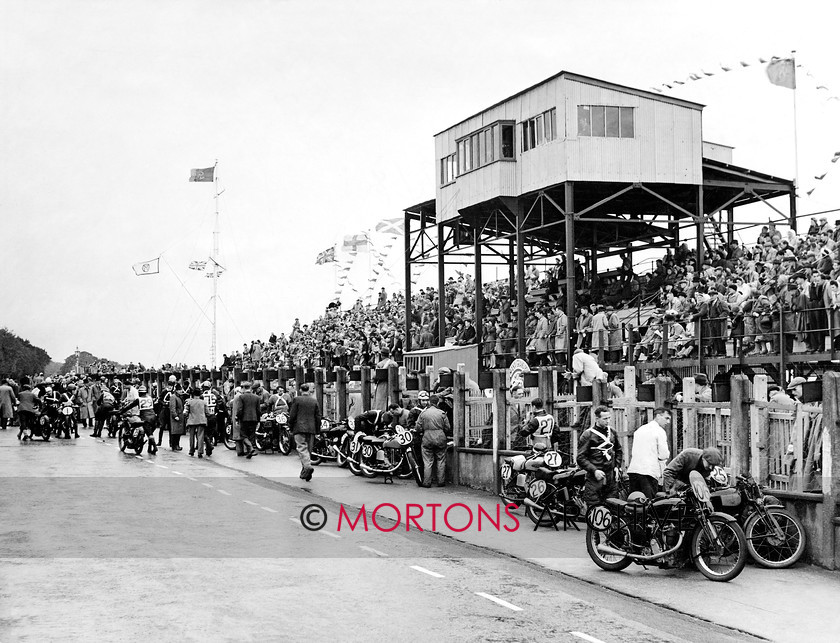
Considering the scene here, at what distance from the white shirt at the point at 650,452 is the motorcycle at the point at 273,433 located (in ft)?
52.4

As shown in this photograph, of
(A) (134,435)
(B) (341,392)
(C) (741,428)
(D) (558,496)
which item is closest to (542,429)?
(D) (558,496)

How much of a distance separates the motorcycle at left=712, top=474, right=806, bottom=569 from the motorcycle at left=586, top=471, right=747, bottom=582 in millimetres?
387

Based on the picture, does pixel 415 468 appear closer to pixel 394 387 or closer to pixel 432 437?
pixel 432 437

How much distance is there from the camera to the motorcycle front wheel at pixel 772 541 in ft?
41.5

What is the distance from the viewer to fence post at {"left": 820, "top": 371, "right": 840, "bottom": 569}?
12.5 metres

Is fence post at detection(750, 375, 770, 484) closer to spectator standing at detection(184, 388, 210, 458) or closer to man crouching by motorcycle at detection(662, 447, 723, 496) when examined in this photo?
man crouching by motorcycle at detection(662, 447, 723, 496)

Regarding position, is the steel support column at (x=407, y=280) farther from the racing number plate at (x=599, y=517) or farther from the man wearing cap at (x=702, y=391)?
the racing number plate at (x=599, y=517)

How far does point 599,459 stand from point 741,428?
2.02 metres

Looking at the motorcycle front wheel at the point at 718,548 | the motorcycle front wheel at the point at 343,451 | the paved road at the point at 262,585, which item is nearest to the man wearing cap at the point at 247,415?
the motorcycle front wheel at the point at 343,451

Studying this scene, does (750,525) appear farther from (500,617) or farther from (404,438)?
(404,438)

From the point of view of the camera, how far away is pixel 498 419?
20.0 m

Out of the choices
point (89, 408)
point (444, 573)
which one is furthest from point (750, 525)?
point (89, 408)

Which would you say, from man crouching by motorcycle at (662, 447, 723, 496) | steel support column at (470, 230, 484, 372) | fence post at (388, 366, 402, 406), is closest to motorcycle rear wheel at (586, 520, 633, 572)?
man crouching by motorcycle at (662, 447, 723, 496)

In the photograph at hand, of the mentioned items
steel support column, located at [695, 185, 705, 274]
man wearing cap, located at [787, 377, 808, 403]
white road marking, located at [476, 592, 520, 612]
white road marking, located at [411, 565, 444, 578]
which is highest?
steel support column, located at [695, 185, 705, 274]
